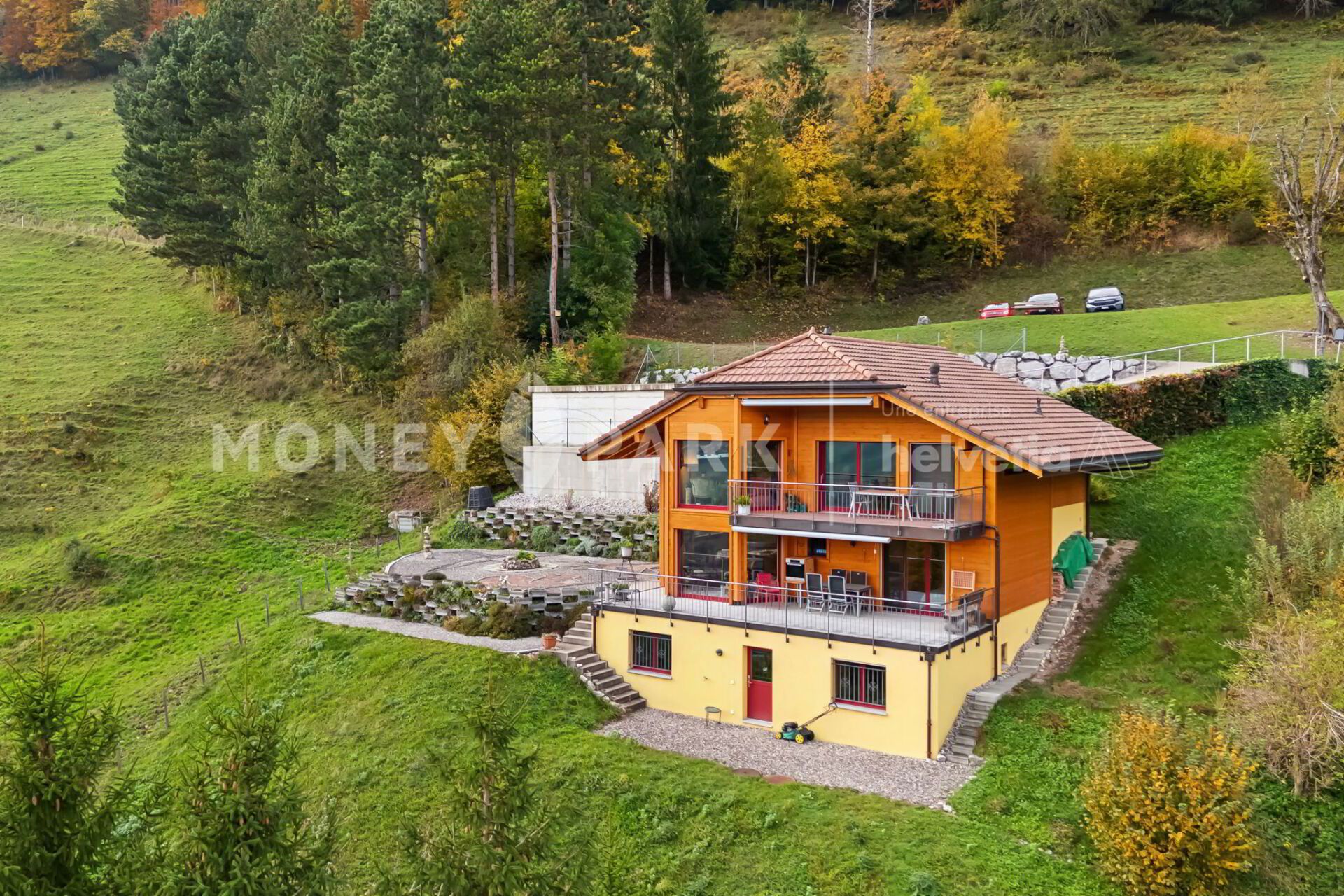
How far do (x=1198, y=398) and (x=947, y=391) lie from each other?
10.5 metres

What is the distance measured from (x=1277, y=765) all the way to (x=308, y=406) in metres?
36.1

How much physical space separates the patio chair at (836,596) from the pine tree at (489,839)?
418 inches

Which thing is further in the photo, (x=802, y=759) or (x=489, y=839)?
(x=802, y=759)

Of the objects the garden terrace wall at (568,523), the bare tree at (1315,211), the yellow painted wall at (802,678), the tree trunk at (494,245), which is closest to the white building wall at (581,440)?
the garden terrace wall at (568,523)

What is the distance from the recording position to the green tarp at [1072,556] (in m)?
20.4

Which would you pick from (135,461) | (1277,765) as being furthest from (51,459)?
(1277,765)

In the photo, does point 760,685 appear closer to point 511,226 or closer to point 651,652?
point 651,652

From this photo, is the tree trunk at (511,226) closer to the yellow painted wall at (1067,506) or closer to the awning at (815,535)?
the awning at (815,535)

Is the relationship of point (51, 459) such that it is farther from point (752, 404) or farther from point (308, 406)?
point (752, 404)

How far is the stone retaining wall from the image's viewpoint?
1091 inches

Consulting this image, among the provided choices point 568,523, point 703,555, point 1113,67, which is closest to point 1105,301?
point 568,523

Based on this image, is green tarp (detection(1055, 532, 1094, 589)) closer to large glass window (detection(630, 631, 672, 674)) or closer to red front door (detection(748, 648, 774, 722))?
red front door (detection(748, 648, 774, 722))

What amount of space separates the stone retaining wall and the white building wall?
32.9 ft

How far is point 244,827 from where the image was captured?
27.7 feet
